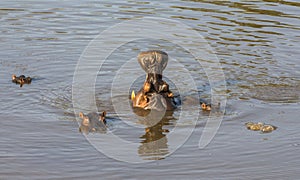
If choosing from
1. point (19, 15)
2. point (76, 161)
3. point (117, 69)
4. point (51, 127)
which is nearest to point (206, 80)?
point (117, 69)

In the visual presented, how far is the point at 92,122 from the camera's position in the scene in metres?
10.1

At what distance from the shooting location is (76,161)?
872 cm

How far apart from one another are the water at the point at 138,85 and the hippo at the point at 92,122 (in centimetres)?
16

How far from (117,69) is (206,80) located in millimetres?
1738

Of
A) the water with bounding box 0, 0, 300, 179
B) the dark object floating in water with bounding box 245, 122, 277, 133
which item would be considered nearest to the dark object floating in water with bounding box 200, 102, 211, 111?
the water with bounding box 0, 0, 300, 179

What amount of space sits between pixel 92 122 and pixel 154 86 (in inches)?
55.6

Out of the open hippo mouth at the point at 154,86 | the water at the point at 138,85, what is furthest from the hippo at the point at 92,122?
the open hippo mouth at the point at 154,86

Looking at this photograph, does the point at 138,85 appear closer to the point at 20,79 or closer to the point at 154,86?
the point at 154,86

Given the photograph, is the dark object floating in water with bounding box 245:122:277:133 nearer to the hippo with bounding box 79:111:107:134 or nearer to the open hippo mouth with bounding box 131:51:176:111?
the open hippo mouth with bounding box 131:51:176:111

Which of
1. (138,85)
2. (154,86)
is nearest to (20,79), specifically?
(138,85)

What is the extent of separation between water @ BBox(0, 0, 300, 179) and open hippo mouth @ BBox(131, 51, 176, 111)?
56cm

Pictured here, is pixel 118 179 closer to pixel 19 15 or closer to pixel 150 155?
pixel 150 155

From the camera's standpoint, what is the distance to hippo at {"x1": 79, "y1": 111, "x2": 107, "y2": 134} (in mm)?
10008

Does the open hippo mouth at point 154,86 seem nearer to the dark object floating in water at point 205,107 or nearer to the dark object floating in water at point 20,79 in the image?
the dark object floating in water at point 205,107
